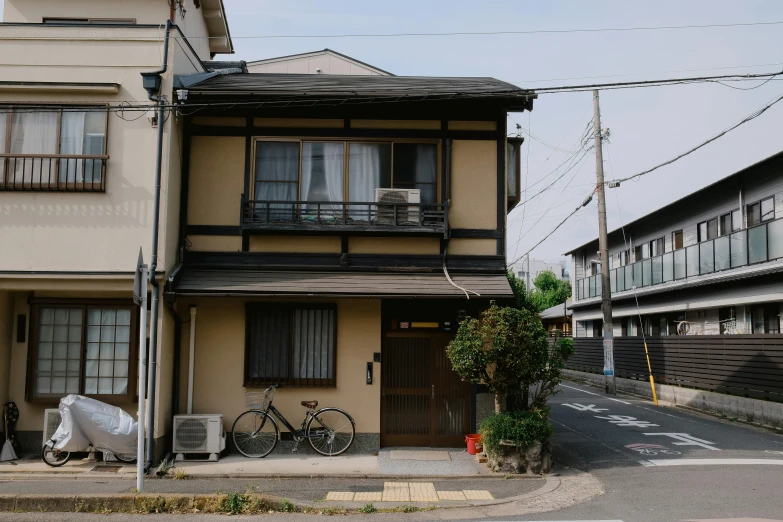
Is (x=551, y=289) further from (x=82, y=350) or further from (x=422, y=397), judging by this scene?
(x=82, y=350)

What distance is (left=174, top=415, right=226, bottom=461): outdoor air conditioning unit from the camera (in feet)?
38.3

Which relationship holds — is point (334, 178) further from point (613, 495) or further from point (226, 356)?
point (613, 495)

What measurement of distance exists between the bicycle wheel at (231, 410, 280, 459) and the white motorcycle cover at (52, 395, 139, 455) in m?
1.76

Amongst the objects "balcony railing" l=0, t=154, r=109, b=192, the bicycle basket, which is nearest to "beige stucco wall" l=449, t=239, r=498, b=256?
the bicycle basket

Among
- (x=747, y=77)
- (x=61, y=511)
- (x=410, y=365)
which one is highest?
(x=747, y=77)

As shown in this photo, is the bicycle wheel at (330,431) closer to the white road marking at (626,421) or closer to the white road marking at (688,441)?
the white road marking at (688,441)

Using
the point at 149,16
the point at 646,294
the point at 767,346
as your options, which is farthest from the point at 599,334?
the point at 149,16

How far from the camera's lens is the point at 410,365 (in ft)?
42.0

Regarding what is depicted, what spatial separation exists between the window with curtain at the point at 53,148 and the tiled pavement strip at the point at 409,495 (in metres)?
6.74

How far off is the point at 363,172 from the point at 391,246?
1.53 metres

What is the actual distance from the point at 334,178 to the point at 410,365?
12.6 feet

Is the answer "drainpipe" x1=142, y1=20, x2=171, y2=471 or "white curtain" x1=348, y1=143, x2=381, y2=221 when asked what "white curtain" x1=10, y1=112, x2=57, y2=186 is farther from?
"white curtain" x1=348, y1=143, x2=381, y2=221

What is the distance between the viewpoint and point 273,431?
12.2 m

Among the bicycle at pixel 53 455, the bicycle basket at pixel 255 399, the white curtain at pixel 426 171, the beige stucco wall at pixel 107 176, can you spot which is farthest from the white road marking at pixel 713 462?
the bicycle at pixel 53 455
